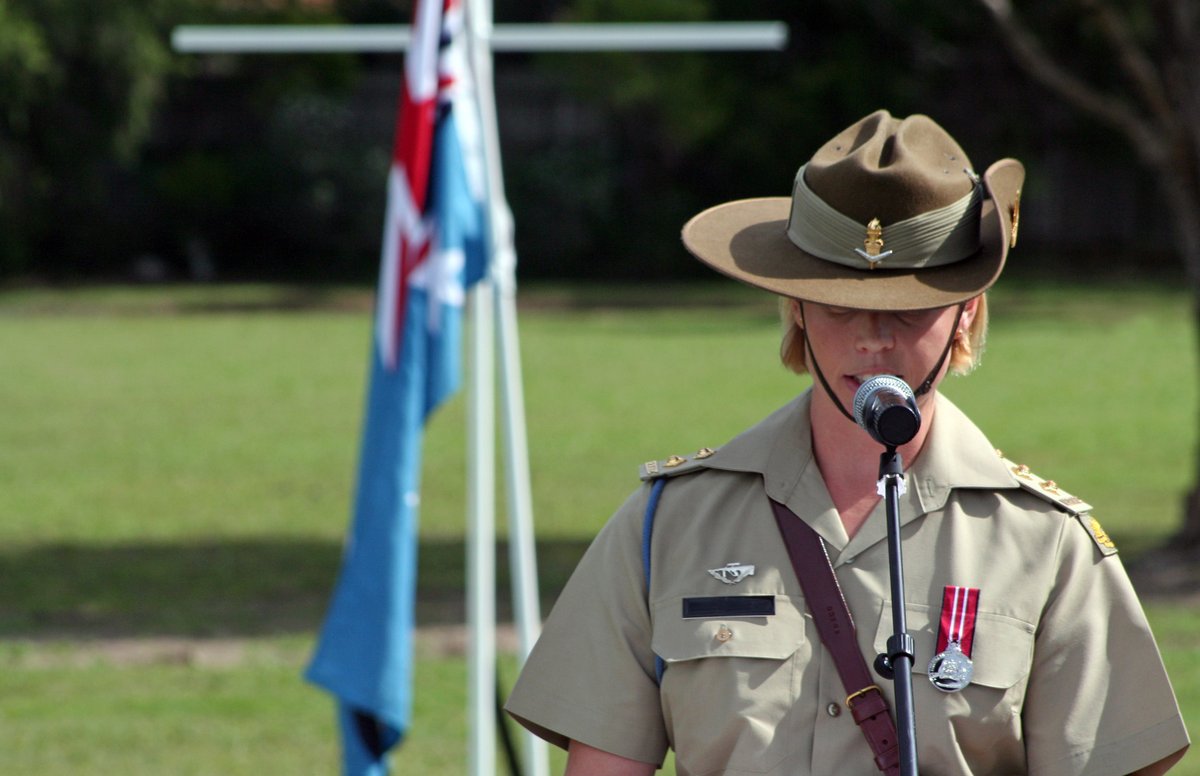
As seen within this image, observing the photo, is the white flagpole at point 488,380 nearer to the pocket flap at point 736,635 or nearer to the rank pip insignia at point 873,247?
the pocket flap at point 736,635

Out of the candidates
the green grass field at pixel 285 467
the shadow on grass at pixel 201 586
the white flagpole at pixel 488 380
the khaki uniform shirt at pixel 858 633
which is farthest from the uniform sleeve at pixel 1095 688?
the shadow on grass at pixel 201 586

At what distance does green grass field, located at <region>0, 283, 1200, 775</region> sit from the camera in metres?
6.94

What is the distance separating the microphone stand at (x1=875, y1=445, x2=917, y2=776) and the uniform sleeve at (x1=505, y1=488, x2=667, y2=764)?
14.6 inches

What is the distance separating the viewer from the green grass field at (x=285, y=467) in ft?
22.8

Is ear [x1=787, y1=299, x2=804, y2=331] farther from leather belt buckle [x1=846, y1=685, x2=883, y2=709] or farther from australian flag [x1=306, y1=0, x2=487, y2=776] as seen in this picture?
australian flag [x1=306, y1=0, x2=487, y2=776]

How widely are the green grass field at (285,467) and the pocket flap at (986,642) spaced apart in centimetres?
421

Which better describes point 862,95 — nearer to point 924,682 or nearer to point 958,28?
point 958,28

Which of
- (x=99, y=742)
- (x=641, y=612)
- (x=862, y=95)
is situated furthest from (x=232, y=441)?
(x=862, y=95)

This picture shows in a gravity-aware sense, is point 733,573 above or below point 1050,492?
below

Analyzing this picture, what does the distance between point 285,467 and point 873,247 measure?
11.2m

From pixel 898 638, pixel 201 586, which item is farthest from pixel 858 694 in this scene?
pixel 201 586

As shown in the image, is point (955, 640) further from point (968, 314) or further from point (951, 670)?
point (968, 314)

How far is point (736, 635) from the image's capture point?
2.27 m

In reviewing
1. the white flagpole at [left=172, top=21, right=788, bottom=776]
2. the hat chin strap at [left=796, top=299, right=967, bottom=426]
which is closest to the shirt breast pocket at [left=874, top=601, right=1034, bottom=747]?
the hat chin strap at [left=796, top=299, right=967, bottom=426]
